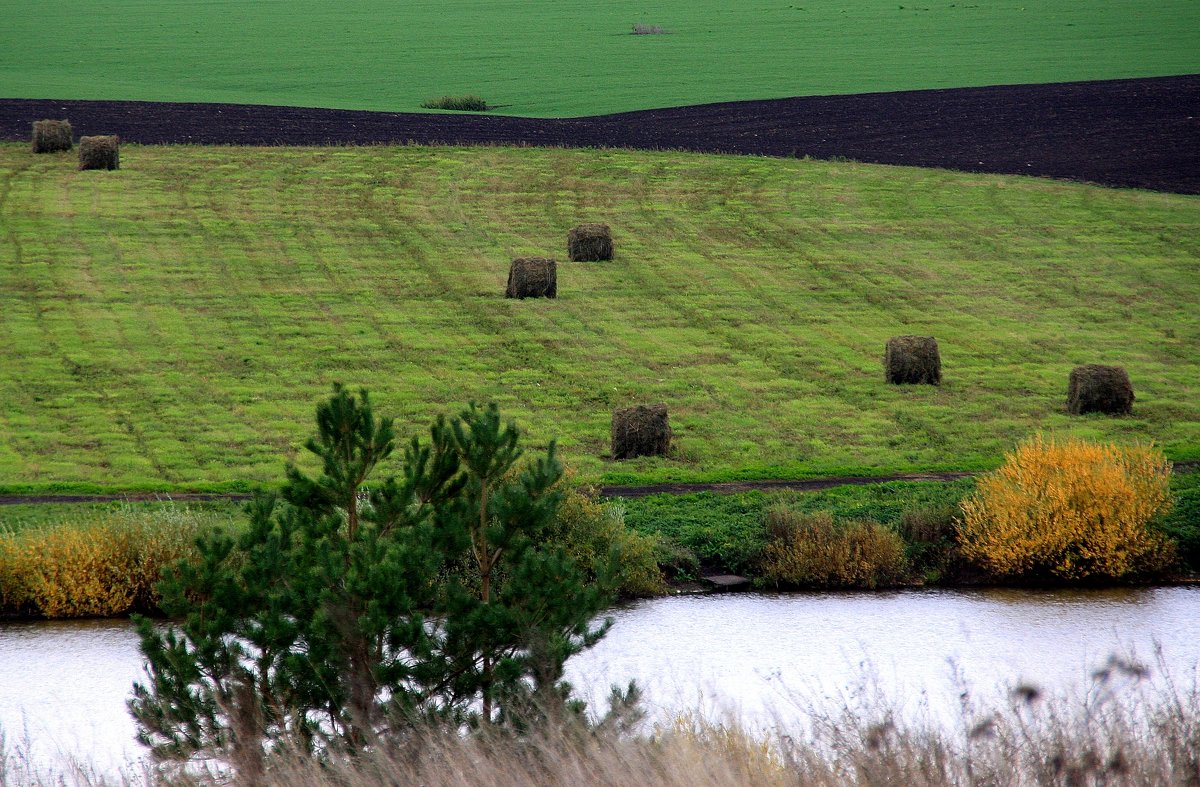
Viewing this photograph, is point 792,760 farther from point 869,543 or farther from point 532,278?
point 532,278

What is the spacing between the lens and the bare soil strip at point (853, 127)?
56.5 metres

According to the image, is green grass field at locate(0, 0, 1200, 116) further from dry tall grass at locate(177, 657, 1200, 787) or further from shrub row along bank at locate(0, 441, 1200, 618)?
dry tall grass at locate(177, 657, 1200, 787)

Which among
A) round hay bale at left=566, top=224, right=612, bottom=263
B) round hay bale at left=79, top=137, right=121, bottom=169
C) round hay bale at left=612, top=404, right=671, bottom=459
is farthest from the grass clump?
round hay bale at left=612, top=404, right=671, bottom=459

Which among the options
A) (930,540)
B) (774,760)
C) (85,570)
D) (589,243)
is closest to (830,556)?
(930,540)

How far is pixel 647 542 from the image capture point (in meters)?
20.8

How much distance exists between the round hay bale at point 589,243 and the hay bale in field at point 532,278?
11.9 feet

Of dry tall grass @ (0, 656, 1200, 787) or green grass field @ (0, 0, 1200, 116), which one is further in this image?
green grass field @ (0, 0, 1200, 116)

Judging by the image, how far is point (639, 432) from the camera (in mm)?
26609

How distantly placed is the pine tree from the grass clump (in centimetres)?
5965

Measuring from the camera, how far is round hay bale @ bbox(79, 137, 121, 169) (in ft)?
166

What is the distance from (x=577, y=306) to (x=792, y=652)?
21540mm

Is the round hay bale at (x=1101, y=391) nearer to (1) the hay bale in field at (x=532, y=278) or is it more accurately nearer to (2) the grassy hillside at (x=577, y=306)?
(2) the grassy hillside at (x=577, y=306)

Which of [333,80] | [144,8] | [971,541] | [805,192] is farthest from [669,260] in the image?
[144,8]

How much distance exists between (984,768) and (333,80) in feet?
247
